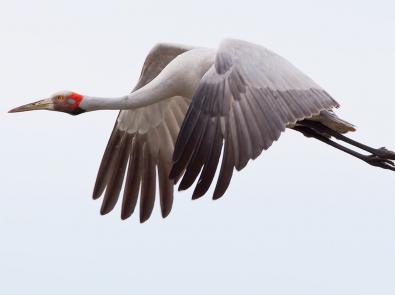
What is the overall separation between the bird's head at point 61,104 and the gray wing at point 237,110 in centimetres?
195

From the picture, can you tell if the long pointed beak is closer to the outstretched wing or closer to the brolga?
the brolga

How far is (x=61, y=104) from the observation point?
17.1 meters

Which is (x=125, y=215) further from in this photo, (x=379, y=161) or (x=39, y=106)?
(x=379, y=161)

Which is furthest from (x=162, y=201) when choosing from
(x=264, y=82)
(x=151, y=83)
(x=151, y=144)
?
A: (x=264, y=82)

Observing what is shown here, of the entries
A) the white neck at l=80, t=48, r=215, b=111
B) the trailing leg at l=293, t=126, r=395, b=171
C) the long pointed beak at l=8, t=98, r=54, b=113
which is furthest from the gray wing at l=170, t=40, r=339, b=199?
the long pointed beak at l=8, t=98, r=54, b=113

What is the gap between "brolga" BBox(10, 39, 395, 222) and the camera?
603 inches

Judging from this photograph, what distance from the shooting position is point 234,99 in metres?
15.7

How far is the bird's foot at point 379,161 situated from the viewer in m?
17.9

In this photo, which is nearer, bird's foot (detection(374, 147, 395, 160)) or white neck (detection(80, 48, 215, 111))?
white neck (detection(80, 48, 215, 111))

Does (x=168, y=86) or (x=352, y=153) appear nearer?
(x=168, y=86)

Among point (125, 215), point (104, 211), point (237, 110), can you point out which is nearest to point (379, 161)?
point (237, 110)

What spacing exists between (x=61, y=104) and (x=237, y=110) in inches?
100

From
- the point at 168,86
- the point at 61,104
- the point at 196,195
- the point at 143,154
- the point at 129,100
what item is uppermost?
the point at 168,86

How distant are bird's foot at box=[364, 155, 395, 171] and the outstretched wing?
8.09 feet
